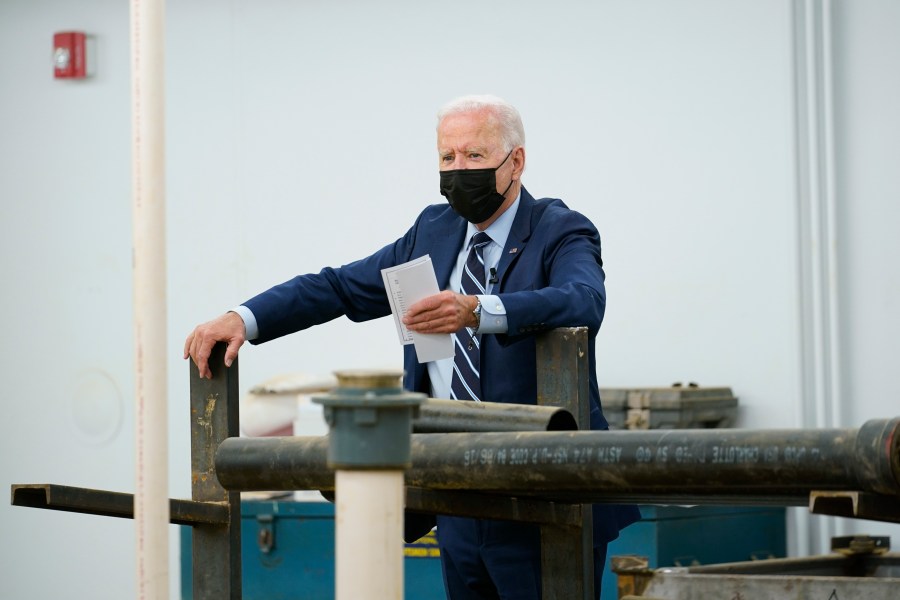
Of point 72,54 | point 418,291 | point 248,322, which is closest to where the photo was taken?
point 418,291

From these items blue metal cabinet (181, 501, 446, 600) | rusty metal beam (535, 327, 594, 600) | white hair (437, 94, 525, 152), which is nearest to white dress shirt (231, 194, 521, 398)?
white hair (437, 94, 525, 152)

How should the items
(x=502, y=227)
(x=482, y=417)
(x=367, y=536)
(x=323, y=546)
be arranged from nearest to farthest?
(x=367, y=536), (x=482, y=417), (x=502, y=227), (x=323, y=546)

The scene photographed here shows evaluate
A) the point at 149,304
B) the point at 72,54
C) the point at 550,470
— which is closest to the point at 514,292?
the point at 550,470

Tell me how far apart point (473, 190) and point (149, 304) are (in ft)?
3.76

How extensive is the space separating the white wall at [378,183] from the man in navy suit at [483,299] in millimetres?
2076

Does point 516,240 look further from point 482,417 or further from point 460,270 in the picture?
point 482,417

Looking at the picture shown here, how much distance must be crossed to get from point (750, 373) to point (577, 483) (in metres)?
2.90

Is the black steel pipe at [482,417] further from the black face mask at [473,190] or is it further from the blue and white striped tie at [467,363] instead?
the black face mask at [473,190]

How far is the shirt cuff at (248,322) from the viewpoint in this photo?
2246 millimetres

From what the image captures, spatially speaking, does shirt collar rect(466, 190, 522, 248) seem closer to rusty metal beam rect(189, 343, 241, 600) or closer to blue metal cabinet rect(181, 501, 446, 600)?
rusty metal beam rect(189, 343, 241, 600)

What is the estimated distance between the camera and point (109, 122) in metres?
5.24

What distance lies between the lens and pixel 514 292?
2104mm

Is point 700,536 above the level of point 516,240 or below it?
below

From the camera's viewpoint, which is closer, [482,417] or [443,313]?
[482,417]
